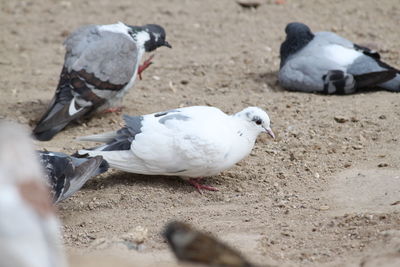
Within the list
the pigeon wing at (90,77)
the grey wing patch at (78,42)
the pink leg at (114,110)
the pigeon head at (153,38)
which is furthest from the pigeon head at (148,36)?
the pink leg at (114,110)

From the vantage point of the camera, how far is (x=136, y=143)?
5246 millimetres

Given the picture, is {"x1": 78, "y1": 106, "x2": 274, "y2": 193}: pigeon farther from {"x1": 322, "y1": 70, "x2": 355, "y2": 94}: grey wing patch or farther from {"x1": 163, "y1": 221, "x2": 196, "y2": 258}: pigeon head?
{"x1": 163, "y1": 221, "x2": 196, "y2": 258}: pigeon head

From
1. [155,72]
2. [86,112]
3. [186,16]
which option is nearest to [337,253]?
[86,112]

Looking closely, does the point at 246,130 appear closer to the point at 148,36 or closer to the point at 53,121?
the point at 53,121

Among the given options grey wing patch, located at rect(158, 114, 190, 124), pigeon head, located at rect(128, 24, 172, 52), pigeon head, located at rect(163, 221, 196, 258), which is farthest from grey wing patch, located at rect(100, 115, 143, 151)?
pigeon head, located at rect(163, 221, 196, 258)

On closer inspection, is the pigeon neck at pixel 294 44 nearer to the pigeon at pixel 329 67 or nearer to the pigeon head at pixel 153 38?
the pigeon at pixel 329 67

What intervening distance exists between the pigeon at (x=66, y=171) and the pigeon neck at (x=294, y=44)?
3.22 metres

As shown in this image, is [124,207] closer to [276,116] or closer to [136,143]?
[136,143]

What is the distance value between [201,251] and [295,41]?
17.7 ft

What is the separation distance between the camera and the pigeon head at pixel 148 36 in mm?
7262

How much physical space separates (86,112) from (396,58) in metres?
3.57

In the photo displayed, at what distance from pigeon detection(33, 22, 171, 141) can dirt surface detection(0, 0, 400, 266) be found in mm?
183

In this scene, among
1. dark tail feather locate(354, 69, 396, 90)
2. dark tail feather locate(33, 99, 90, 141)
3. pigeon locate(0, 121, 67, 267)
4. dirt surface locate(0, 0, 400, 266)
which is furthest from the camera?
dark tail feather locate(354, 69, 396, 90)

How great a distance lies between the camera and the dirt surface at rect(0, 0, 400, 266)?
14.5 feet
